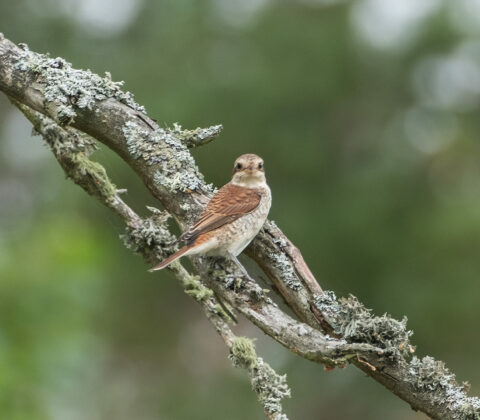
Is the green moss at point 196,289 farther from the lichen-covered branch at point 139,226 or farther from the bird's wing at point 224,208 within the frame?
the bird's wing at point 224,208

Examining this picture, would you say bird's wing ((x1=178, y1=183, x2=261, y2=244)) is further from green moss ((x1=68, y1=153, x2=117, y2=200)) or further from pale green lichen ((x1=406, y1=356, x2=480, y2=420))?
pale green lichen ((x1=406, y1=356, x2=480, y2=420))

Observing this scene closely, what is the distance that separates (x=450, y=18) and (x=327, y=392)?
4.79 metres

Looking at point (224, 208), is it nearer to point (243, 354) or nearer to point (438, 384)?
point (243, 354)

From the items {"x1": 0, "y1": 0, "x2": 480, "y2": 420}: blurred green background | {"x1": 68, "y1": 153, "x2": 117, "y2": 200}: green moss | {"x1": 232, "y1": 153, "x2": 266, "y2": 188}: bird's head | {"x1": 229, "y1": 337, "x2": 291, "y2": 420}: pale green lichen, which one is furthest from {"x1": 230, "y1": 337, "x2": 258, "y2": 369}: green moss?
{"x1": 0, "y1": 0, "x2": 480, "y2": 420}: blurred green background

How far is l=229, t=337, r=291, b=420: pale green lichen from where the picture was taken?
310 cm

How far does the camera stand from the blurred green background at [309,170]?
10438mm

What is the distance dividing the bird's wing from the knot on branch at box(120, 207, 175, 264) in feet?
0.24

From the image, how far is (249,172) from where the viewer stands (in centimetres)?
492

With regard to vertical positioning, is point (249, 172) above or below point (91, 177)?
above

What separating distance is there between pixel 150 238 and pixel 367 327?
1047 millimetres

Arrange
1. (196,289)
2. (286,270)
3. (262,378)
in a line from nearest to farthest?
1. (262,378)
2. (286,270)
3. (196,289)

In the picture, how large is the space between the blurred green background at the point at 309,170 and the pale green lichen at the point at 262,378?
629 centimetres

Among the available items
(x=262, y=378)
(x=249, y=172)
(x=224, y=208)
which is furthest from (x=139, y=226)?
(x=249, y=172)

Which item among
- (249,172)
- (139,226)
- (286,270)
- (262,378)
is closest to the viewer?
(262,378)
